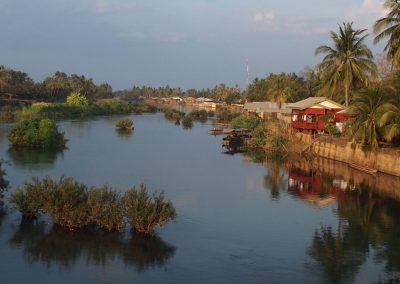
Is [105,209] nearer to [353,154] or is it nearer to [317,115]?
[353,154]

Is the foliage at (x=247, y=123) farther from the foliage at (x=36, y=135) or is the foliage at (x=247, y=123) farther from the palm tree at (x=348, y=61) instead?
the foliage at (x=36, y=135)

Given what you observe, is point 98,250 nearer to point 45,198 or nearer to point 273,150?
point 45,198

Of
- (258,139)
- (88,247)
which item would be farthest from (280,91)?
(88,247)

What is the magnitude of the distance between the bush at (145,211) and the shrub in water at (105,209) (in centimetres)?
39

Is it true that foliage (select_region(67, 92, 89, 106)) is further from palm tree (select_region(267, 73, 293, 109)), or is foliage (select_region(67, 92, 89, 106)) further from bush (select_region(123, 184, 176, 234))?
bush (select_region(123, 184, 176, 234))

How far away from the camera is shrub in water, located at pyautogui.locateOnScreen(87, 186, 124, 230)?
1862 centimetres

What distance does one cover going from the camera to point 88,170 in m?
34.3

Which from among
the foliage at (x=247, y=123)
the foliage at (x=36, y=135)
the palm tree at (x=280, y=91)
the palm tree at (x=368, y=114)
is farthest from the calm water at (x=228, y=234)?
the palm tree at (x=280, y=91)

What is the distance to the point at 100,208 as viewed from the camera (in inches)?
738

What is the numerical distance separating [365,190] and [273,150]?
19412mm

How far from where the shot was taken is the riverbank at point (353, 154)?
114ft

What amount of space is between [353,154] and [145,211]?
2538 centimetres

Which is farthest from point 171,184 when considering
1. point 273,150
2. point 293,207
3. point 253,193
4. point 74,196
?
point 273,150

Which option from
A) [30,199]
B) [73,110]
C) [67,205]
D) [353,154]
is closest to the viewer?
[67,205]
